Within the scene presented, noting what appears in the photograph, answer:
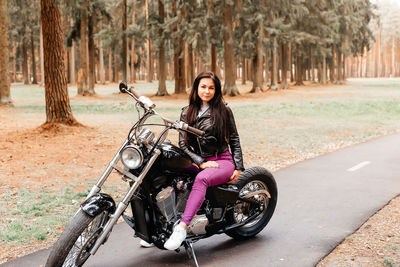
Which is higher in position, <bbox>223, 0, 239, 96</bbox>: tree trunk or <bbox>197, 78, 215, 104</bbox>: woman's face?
<bbox>223, 0, 239, 96</bbox>: tree trunk

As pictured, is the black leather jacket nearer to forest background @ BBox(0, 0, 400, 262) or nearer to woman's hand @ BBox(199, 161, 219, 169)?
woman's hand @ BBox(199, 161, 219, 169)

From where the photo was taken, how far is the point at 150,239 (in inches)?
170

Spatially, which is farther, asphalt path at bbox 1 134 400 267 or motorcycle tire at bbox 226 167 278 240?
motorcycle tire at bbox 226 167 278 240

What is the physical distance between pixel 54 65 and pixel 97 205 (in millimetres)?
10205

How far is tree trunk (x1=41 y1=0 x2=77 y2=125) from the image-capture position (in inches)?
518

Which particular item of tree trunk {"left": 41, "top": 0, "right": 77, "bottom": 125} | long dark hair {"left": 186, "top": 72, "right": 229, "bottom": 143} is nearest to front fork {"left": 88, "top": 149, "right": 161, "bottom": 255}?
long dark hair {"left": 186, "top": 72, "right": 229, "bottom": 143}

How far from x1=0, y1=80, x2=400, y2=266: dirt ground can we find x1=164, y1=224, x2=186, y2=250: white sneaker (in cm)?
139

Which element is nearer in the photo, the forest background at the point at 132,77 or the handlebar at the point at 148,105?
the handlebar at the point at 148,105

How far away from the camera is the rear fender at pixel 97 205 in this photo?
3.85 meters

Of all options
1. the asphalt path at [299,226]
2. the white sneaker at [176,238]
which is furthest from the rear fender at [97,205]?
the asphalt path at [299,226]

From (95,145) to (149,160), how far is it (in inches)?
319

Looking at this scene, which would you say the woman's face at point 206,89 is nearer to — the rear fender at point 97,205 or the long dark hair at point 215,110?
the long dark hair at point 215,110

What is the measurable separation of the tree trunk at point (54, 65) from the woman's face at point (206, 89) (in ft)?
30.8

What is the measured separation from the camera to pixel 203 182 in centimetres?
448
